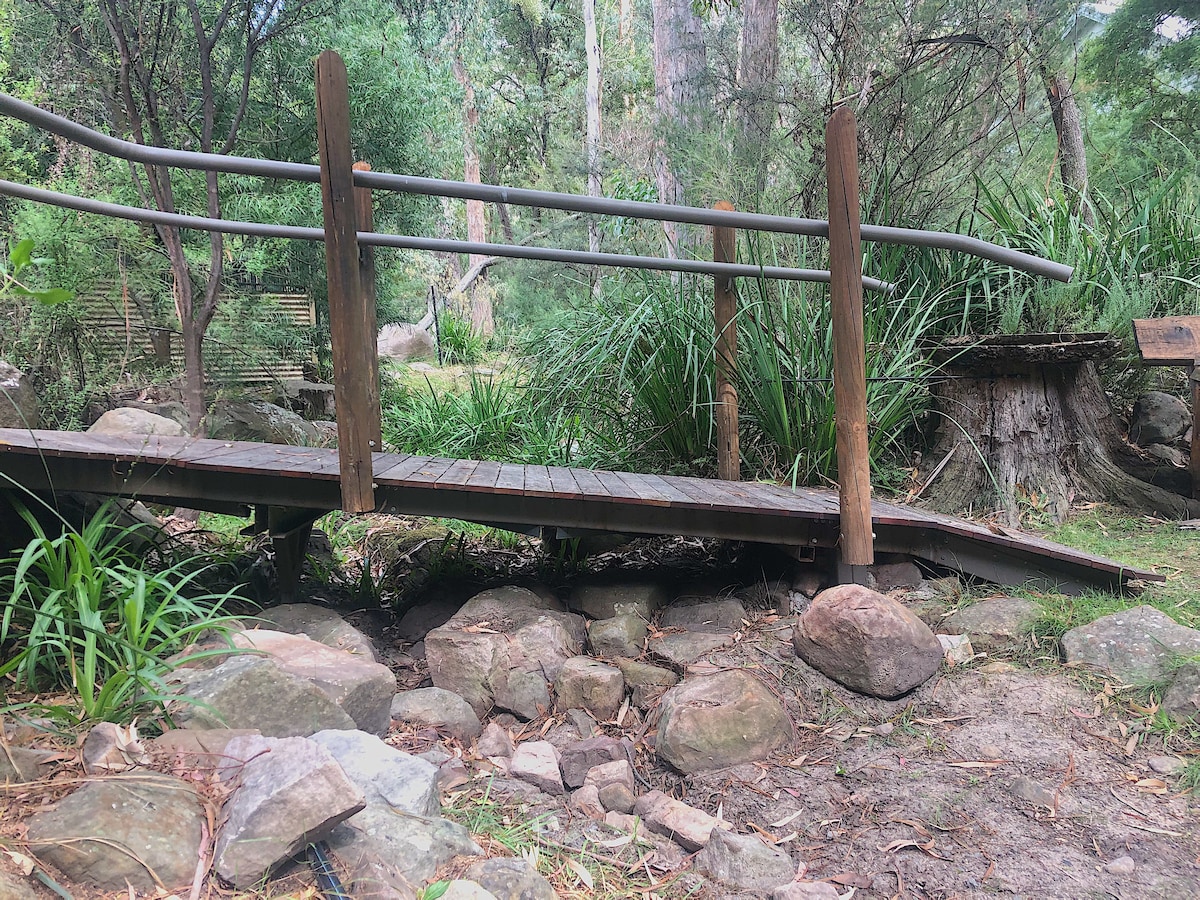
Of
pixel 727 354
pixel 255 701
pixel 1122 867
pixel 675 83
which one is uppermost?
pixel 675 83

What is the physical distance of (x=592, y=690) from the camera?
7.83 feet

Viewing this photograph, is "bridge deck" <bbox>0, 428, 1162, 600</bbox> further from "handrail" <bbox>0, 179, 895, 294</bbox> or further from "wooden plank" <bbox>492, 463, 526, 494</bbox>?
"handrail" <bbox>0, 179, 895, 294</bbox>

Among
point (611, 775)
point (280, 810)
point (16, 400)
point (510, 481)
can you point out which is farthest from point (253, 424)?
point (280, 810)

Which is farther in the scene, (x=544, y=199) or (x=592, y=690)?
(x=592, y=690)

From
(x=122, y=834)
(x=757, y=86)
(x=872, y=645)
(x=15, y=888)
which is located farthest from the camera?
(x=757, y=86)

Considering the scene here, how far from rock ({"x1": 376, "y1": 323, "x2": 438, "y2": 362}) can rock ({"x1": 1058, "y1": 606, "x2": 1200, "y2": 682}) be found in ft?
37.1

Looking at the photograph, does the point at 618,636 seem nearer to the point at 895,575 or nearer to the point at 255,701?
the point at 895,575

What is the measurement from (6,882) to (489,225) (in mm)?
20393

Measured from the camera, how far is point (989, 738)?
75.4 inches

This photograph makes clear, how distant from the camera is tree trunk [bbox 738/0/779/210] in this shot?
436cm

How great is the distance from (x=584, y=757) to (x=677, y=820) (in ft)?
1.28

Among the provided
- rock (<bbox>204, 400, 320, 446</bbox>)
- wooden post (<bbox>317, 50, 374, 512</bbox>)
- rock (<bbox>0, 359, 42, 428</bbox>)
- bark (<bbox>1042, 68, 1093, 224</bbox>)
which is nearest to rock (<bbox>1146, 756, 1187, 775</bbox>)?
wooden post (<bbox>317, 50, 374, 512</bbox>)

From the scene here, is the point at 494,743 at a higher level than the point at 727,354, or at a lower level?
lower

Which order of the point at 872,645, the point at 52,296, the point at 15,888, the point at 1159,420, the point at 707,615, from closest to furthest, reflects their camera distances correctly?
the point at 52,296 < the point at 15,888 < the point at 872,645 < the point at 707,615 < the point at 1159,420
